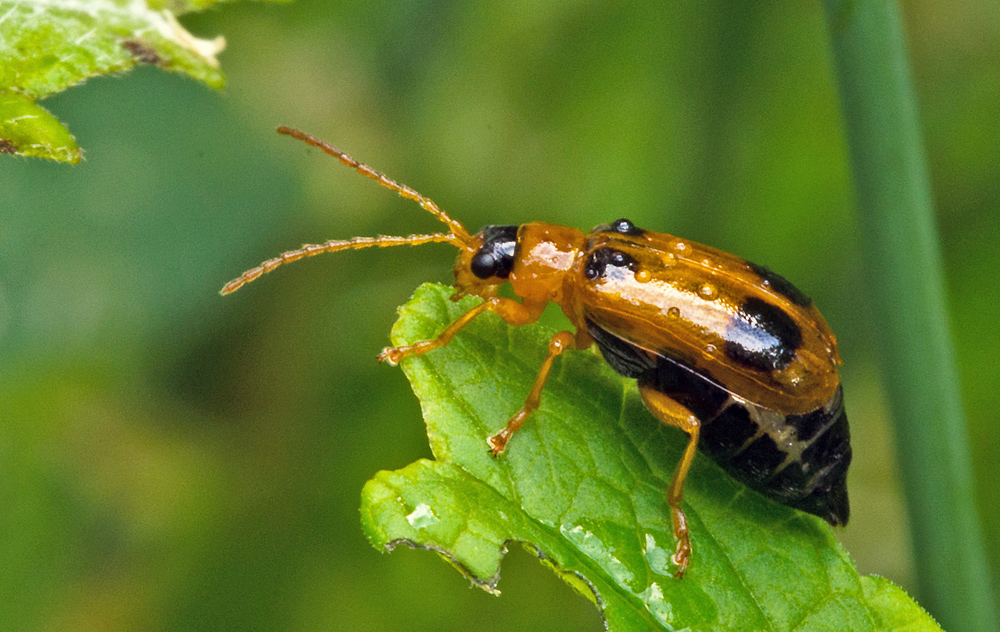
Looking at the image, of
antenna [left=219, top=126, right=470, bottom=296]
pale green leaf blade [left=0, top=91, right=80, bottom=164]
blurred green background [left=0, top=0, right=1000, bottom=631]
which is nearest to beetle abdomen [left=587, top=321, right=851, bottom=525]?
antenna [left=219, top=126, right=470, bottom=296]

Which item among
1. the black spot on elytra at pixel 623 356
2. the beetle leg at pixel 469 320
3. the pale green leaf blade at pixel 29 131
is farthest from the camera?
the black spot on elytra at pixel 623 356

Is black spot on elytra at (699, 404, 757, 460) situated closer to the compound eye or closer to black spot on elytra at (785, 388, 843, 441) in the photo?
black spot on elytra at (785, 388, 843, 441)

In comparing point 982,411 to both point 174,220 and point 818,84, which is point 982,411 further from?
point 174,220

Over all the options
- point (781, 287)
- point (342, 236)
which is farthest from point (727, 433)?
point (342, 236)

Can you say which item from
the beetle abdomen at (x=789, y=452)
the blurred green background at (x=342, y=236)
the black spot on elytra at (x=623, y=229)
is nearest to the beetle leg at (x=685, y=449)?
the beetle abdomen at (x=789, y=452)

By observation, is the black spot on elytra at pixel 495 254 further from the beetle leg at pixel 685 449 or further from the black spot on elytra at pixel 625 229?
the beetle leg at pixel 685 449

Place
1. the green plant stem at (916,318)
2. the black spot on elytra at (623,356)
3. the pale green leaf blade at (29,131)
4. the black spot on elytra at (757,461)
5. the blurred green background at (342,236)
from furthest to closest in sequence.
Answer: the blurred green background at (342,236) → the black spot on elytra at (623,356) → the black spot on elytra at (757,461) → the green plant stem at (916,318) → the pale green leaf blade at (29,131)

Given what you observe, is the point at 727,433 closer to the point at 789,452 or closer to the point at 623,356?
the point at 789,452

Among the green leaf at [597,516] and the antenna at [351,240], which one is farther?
the antenna at [351,240]
